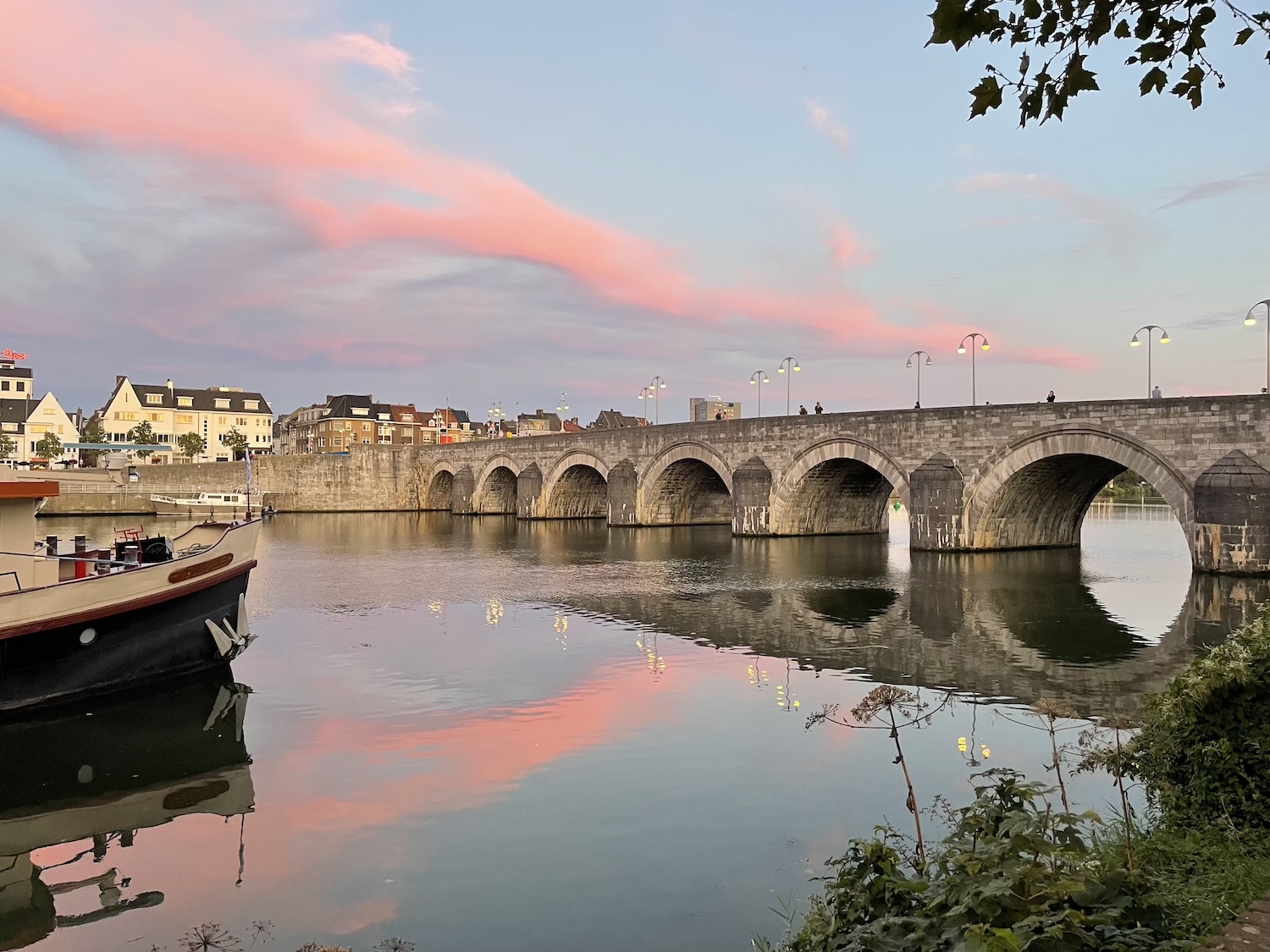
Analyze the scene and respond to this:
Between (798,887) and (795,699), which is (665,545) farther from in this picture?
(798,887)

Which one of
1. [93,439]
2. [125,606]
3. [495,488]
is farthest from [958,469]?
[93,439]

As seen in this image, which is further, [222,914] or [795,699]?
[795,699]

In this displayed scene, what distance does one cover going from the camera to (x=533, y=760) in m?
11.7

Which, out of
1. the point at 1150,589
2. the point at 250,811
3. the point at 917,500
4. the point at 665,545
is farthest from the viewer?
the point at 665,545

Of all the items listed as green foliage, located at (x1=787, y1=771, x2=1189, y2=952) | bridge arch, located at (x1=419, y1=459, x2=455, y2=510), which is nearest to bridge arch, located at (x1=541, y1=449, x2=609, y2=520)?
bridge arch, located at (x1=419, y1=459, x2=455, y2=510)

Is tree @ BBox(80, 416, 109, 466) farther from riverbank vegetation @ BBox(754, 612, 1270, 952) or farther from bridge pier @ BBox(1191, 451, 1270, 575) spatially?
riverbank vegetation @ BBox(754, 612, 1270, 952)

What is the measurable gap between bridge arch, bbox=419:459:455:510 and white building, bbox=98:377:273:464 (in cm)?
4945

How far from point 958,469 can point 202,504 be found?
5954 centimetres

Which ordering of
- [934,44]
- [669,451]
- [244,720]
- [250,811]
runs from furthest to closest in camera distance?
[669,451] → [244,720] → [250,811] → [934,44]

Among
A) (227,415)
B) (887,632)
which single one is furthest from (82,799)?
(227,415)

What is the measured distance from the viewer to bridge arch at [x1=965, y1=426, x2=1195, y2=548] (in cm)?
2925

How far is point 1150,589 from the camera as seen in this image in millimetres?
27062

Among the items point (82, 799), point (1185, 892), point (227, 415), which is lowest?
point (82, 799)

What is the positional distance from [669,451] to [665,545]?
916cm
